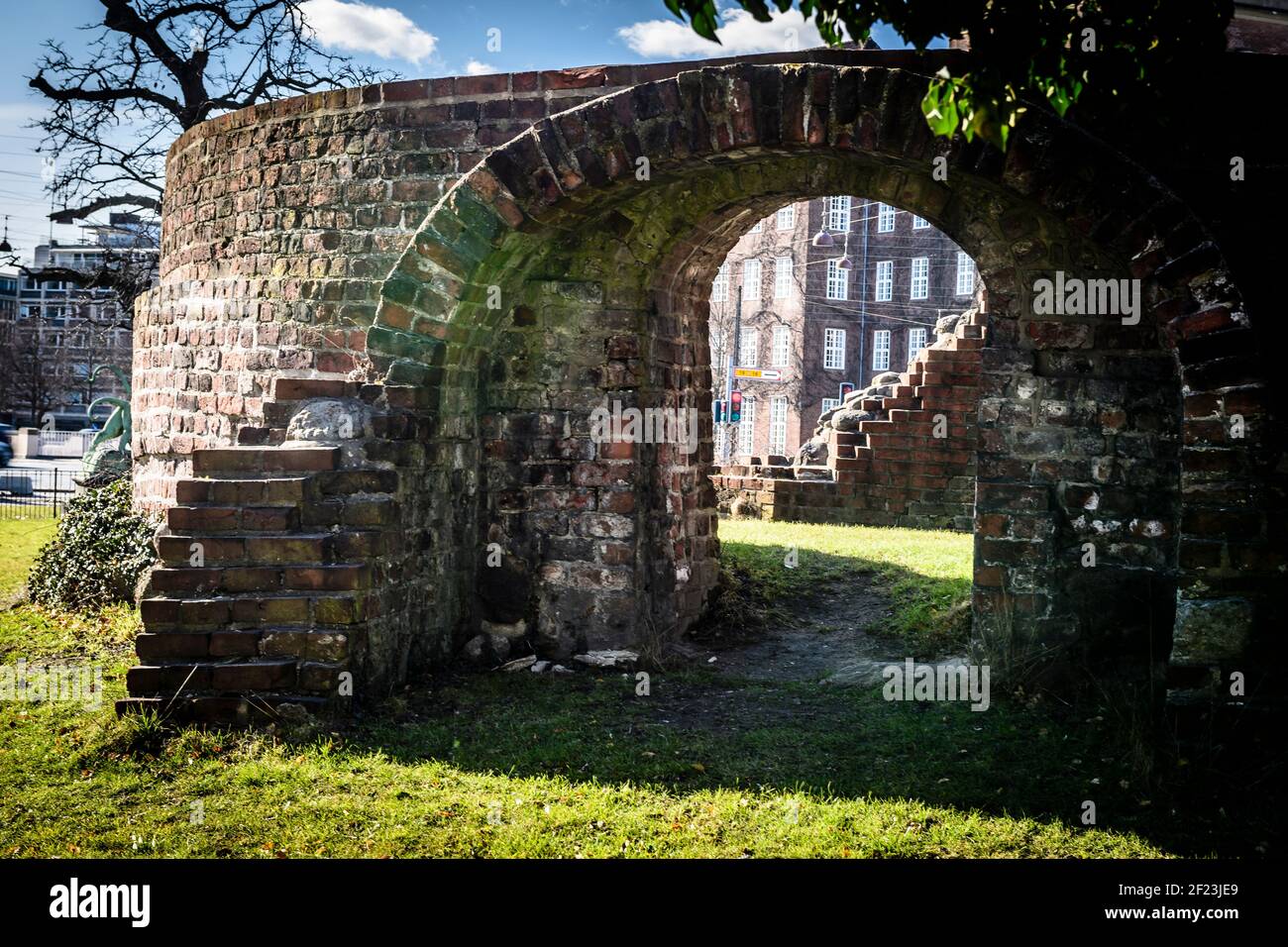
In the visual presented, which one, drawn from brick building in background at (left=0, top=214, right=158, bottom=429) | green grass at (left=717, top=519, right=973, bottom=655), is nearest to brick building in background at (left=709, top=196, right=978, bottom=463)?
brick building in background at (left=0, top=214, right=158, bottom=429)

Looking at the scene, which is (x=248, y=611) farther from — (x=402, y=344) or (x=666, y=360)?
(x=666, y=360)

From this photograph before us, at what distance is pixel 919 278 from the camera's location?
39.6 m

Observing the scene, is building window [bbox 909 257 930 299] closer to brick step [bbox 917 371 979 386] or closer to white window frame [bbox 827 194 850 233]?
white window frame [bbox 827 194 850 233]

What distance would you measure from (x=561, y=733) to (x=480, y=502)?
1.94 meters

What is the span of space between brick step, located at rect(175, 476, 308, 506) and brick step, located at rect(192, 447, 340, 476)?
10cm

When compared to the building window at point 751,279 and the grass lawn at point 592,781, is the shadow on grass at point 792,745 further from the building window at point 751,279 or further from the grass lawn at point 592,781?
the building window at point 751,279

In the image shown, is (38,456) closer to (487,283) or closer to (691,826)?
(487,283)

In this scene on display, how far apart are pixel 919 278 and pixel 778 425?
7793 mm

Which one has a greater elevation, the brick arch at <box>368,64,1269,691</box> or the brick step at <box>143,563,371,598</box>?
the brick arch at <box>368,64,1269,691</box>

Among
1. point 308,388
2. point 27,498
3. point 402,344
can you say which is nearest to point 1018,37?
point 402,344

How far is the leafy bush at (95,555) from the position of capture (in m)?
8.06

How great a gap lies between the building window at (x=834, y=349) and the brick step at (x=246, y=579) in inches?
1412

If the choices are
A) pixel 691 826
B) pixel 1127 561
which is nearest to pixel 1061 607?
pixel 1127 561

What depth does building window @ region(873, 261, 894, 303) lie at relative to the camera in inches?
1569
